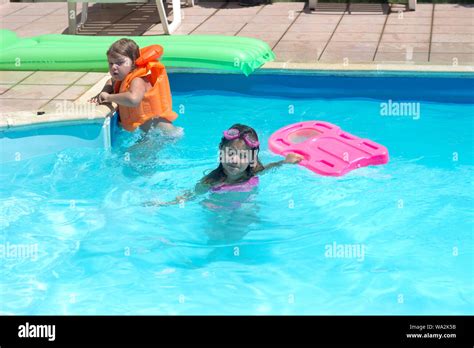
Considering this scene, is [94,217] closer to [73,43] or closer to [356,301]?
[356,301]

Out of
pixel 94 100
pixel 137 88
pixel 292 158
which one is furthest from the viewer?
pixel 94 100

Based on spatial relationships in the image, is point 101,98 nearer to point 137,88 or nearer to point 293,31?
point 137,88

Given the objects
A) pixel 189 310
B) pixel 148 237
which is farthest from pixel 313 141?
pixel 189 310

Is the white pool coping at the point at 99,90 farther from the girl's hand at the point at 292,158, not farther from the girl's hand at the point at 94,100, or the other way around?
the girl's hand at the point at 292,158

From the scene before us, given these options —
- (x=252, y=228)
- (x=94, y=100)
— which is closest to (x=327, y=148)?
(x=252, y=228)

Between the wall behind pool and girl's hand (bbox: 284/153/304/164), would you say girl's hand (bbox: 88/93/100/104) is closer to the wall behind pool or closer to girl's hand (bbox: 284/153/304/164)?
the wall behind pool

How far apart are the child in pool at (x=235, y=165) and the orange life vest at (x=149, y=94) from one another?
1188 mm

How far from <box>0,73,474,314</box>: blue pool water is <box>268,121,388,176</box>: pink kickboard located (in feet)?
0.28

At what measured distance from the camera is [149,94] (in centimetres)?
746

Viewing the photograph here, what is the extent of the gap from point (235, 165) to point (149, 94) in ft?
5.55

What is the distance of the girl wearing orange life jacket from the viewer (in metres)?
7.34

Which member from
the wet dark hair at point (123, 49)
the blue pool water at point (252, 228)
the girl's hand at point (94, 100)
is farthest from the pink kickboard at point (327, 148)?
the girl's hand at point (94, 100)

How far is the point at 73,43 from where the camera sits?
29.0 ft

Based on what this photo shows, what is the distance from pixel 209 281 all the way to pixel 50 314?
3.44ft
